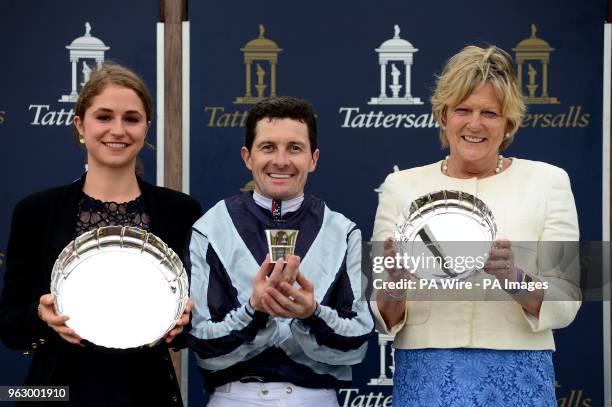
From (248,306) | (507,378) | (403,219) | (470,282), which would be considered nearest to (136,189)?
(248,306)

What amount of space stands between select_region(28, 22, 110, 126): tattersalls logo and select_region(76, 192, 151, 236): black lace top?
1.52 meters

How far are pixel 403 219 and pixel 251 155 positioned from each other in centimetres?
49

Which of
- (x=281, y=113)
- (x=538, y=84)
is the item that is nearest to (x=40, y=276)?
(x=281, y=113)

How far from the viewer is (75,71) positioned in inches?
171

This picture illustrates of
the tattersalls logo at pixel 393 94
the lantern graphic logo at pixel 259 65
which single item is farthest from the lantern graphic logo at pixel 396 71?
the lantern graphic logo at pixel 259 65

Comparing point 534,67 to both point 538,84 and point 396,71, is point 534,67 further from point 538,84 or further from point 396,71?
point 396,71

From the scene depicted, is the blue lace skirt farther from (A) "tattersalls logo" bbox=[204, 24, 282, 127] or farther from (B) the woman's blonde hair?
(A) "tattersalls logo" bbox=[204, 24, 282, 127]

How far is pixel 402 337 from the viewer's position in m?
2.87

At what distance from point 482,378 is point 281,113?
93cm

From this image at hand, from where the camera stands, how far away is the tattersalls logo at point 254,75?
4.30m

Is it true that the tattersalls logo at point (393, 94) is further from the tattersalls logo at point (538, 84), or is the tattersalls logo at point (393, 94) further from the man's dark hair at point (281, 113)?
the man's dark hair at point (281, 113)

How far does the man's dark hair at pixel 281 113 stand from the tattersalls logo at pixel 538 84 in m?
1.63

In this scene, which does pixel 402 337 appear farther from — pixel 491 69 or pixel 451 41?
pixel 451 41

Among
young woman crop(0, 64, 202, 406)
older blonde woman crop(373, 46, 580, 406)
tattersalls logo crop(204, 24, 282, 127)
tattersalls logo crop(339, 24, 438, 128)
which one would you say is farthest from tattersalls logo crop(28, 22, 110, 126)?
older blonde woman crop(373, 46, 580, 406)
